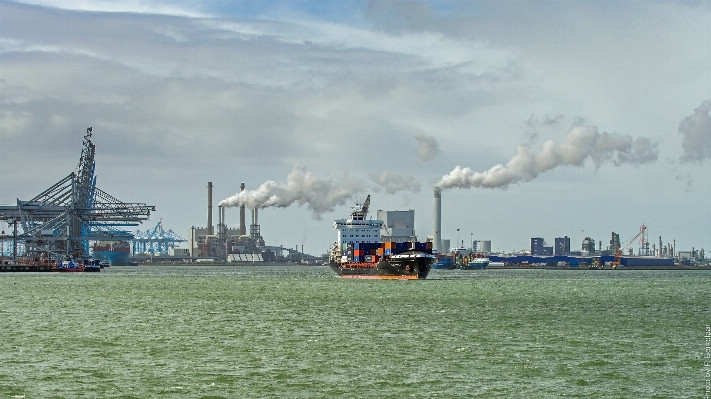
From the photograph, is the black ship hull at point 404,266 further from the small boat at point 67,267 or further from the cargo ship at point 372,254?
the small boat at point 67,267

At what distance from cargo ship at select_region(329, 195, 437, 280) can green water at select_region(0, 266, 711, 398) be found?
56.6 metres

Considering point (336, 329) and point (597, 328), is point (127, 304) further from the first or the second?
point (597, 328)

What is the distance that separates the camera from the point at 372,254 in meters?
143

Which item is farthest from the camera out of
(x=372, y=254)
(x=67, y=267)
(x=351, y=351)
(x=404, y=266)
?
(x=67, y=267)

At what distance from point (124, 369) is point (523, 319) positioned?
96.9 feet

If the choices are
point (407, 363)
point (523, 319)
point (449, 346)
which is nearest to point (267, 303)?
point (523, 319)

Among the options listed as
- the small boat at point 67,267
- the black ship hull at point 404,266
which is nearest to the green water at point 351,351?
the black ship hull at point 404,266

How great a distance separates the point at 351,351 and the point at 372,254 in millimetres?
101105

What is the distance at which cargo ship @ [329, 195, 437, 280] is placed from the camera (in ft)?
428

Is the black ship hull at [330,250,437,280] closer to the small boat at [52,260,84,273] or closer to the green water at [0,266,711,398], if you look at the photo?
the green water at [0,266,711,398]

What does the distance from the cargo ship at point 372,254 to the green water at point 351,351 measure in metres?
56.6

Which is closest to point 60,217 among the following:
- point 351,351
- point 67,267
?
point 67,267

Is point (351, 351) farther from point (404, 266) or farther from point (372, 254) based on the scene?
point (372, 254)

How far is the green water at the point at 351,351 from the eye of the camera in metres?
32.2
